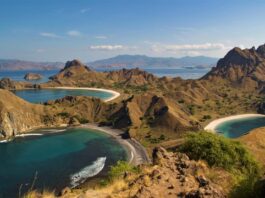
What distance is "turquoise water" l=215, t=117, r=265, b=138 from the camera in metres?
161

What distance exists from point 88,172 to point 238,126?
10874 centimetres

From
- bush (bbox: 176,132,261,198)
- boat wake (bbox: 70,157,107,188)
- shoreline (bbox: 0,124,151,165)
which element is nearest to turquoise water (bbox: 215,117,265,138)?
shoreline (bbox: 0,124,151,165)

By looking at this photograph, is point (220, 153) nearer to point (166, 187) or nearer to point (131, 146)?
point (166, 187)

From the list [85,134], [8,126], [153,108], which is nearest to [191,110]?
[153,108]

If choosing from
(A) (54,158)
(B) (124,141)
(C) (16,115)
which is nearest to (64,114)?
(C) (16,115)

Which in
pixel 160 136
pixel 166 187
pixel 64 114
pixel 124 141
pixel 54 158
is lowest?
pixel 54 158

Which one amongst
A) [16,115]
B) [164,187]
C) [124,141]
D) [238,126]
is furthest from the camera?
[238,126]

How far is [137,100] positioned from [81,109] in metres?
32.2

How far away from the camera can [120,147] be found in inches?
4911

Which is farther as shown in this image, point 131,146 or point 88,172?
point 131,146

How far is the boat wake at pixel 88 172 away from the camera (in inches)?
3479

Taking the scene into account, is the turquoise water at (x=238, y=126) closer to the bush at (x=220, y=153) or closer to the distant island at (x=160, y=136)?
the distant island at (x=160, y=136)

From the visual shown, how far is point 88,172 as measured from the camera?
97125mm

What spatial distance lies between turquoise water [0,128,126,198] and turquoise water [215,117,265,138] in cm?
6047
